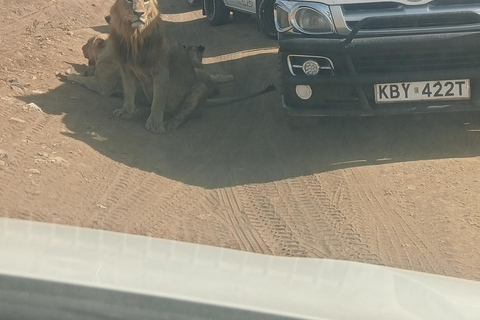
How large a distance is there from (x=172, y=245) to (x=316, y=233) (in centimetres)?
254

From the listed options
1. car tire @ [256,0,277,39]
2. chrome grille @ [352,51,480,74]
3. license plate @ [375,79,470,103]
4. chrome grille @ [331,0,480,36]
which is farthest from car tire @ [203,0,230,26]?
license plate @ [375,79,470,103]

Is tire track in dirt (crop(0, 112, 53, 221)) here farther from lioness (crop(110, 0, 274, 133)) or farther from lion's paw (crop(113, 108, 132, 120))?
lioness (crop(110, 0, 274, 133))

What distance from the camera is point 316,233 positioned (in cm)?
507

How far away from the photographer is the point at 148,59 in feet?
24.5

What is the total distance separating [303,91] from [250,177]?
84cm

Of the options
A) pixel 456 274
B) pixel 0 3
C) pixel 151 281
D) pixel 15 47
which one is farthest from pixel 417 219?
pixel 0 3

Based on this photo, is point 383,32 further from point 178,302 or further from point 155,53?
point 178,302

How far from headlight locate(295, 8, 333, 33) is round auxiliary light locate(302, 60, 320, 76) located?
1.03 ft

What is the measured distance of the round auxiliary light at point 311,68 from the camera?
20.4 feet

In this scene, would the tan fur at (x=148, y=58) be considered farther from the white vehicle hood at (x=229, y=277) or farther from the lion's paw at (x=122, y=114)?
the white vehicle hood at (x=229, y=277)

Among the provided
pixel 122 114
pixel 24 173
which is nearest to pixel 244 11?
pixel 122 114

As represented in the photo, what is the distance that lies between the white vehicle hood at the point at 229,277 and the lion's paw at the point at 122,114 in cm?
499

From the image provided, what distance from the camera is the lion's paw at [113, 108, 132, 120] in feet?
25.0

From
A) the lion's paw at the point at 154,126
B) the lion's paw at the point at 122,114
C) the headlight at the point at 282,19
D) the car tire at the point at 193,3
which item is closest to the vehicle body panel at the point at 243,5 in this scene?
the car tire at the point at 193,3
